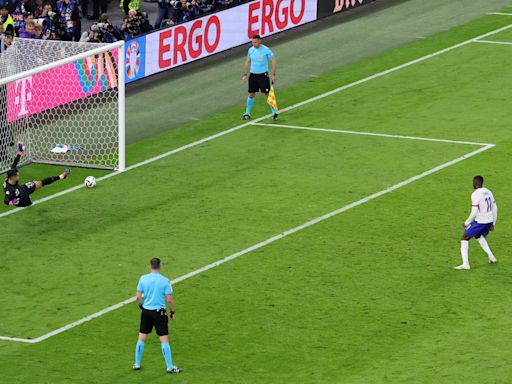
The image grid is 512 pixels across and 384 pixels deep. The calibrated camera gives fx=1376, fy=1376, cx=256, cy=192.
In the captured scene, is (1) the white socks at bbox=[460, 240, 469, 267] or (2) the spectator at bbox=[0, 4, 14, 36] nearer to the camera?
(1) the white socks at bbox=[460, 240, 469, 267]

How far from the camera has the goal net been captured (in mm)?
32906

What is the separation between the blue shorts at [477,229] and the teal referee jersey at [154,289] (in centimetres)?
700

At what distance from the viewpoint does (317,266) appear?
26.1 metres

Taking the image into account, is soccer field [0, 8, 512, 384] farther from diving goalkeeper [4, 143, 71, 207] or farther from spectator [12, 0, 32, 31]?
spectator [12, 0, 32, 31]

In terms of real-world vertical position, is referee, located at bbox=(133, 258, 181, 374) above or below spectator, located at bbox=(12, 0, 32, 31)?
below

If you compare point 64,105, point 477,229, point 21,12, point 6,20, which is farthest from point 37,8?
point 477,229

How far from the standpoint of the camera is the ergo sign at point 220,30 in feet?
131

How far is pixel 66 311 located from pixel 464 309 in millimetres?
6934

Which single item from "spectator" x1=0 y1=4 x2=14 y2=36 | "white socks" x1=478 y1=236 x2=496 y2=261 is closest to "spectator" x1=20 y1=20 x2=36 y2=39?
"spectator" x1=0 y1=4 x2=14 y2=36

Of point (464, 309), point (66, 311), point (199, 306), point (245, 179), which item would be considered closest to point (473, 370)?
point (464, 309)

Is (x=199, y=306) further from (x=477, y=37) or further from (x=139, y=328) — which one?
(x=477, y=37)

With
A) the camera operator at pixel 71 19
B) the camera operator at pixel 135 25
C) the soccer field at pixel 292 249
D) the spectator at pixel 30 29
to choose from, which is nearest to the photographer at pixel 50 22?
the camera operator at pixel 71 19

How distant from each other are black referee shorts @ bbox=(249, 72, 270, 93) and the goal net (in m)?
3.66

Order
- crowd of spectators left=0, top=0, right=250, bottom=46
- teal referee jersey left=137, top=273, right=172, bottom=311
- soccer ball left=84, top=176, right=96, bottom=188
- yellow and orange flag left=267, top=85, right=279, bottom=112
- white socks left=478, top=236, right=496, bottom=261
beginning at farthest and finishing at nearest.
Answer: crowd of spectators left=0, top=0, right=250, bottom=46 < yellow and orange flag left=267, top=85, right=279, bottom=112 < soccer ball left=84, top=176, right=96, bottom=188 < white socks left=478, top=236, right=496, bottom=261 < teal referee jersey left=137, top=273, right=172, bottom=311
